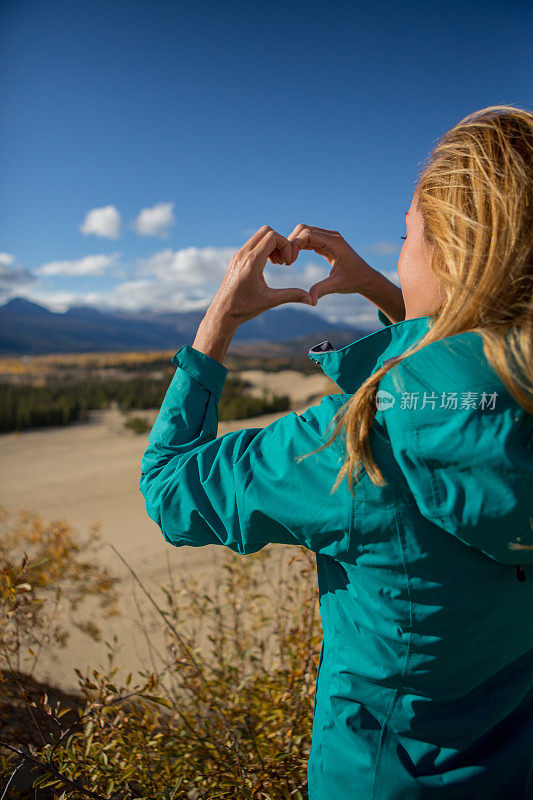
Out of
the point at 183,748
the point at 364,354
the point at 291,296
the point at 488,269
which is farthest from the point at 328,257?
the point at 183,748

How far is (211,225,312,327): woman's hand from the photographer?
102 cm

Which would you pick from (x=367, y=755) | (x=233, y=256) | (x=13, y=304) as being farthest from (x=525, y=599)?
(x=13, y=304)

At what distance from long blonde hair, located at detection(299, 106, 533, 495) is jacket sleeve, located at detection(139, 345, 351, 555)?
0.04 m

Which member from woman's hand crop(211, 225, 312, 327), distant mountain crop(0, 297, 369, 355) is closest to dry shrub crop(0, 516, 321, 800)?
woman's hand crop(211, 225, 312, 327)

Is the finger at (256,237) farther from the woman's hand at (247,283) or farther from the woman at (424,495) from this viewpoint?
the woman at (424,495)

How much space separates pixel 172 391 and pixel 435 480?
1.82ft

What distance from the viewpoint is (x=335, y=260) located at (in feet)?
4.37

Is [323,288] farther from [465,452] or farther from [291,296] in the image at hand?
[465,452]

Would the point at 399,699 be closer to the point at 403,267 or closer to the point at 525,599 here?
the point at 525,599

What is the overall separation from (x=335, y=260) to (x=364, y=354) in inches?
20.1

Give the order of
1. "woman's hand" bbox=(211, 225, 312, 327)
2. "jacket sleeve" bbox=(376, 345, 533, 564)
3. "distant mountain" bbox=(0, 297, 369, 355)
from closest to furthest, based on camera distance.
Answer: "jacket sleeve" bbox=(376, 345, 533, 564)
"woman's hand" bbox=(211, 225, 312, 327)
"distant mountain" bbox=(0, 297, 369, 355)

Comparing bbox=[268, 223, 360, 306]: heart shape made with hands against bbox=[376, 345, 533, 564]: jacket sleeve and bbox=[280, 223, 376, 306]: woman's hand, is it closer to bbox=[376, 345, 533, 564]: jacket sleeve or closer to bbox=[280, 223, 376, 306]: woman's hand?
bbox=[280, 223, 376, 306]: woman's hand

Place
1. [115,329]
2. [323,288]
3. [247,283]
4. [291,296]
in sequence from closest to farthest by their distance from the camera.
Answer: [247,283] < [291,296] < [323,288] < [115,329]

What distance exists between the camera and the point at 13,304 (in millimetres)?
158250
